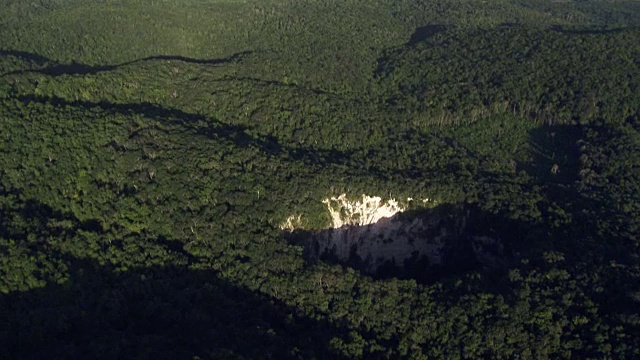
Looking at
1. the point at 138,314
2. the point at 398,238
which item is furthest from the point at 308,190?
the point at 138,314

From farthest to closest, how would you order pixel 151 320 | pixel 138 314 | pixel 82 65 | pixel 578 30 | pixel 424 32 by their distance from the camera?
pixel 424 32 < pixel 578 30 < pixel 82 65 < pixel 138 314 < pixel 151 320

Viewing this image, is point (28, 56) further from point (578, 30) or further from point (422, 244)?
point (578, 30)

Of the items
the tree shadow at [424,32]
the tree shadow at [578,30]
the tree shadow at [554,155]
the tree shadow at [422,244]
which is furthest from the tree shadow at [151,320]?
the tree shadow at [578,30]

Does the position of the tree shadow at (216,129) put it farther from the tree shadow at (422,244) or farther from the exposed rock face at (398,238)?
the tree shadow at (422,244)

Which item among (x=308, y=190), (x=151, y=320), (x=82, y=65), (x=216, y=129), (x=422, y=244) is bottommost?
(x=151, y=320)

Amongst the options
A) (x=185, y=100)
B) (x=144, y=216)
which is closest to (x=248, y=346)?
(x=144, y=216)

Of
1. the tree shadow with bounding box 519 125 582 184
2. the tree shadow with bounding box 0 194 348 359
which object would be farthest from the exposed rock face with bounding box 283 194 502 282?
the tree shadow with bounding box 0 194 348 359
